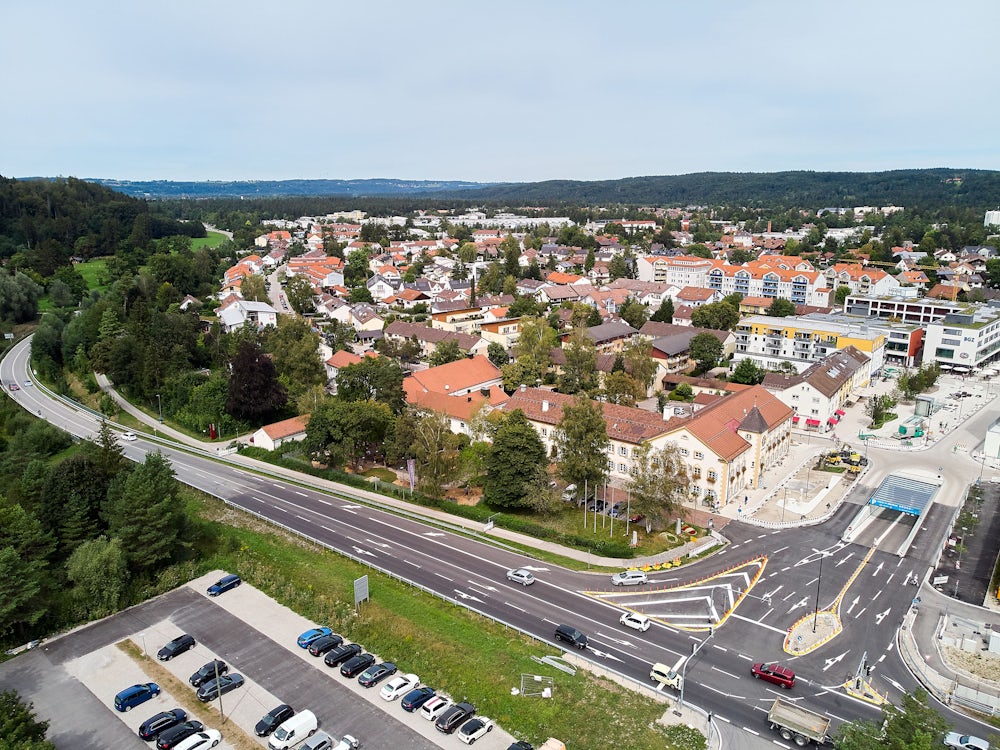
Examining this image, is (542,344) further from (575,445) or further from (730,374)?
(575,445)

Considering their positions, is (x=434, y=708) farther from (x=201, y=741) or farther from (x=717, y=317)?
(x=717, y=317)

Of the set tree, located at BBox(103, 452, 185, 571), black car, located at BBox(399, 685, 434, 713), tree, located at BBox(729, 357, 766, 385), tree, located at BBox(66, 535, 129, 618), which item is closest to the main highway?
black car, located at BBox(399, 685, 434, 713)

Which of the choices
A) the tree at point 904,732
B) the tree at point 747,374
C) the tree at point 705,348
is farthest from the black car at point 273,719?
the tree at point 705,348

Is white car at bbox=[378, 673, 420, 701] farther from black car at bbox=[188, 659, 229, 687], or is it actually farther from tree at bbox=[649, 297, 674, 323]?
tree at bbox=[649, 297, 674, 323]

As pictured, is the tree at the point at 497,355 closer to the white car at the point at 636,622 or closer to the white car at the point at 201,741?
the white car at the point at 636,622

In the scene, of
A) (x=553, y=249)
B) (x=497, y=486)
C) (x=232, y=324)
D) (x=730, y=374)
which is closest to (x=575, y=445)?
(x=497, y=486)
